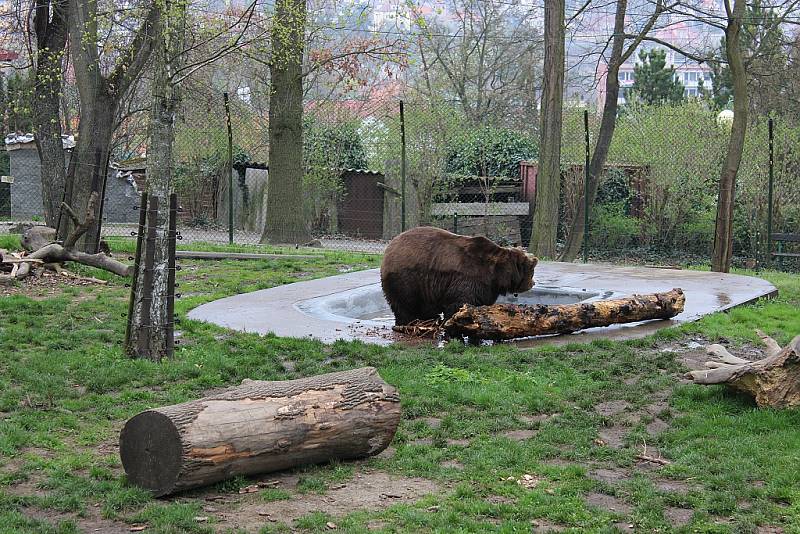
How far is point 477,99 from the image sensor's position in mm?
33000

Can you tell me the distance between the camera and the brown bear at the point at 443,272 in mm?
9266

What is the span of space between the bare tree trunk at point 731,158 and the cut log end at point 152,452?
1262 cm

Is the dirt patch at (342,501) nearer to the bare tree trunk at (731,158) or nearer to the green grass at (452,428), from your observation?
the green grass at (452,428)

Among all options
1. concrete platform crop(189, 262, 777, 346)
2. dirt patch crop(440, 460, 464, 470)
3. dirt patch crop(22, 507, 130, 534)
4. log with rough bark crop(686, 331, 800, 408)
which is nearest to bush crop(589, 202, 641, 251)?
concrete platform crop(189, 262, 777, 346)

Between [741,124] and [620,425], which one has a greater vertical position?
[741,124]

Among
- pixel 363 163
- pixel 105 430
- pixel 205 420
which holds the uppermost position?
pixel 363 163

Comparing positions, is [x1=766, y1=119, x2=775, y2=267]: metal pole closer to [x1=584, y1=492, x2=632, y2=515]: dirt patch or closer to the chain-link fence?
the chain-link fence

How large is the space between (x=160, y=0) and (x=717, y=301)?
7318 mm

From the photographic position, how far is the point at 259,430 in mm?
4949

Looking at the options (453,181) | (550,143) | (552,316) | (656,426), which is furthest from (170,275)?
(453,181)

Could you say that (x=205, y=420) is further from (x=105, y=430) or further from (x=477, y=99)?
(x=477, y=99)

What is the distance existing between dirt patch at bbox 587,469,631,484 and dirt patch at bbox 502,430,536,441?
707 mm

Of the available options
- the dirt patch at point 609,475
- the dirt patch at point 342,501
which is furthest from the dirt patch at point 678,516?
the dirt patch at point 342,501

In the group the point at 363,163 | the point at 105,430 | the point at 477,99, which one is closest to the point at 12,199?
the point at 363,163
